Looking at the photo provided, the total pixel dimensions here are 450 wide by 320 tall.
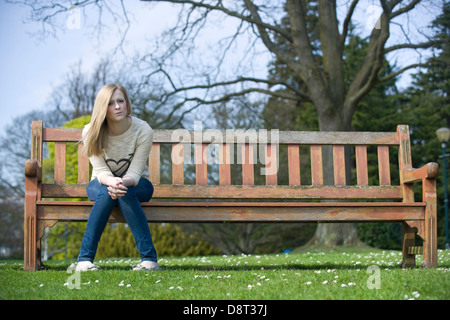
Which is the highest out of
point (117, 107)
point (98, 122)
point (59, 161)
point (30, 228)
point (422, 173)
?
point (117, 107)

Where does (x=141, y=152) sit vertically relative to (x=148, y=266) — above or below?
above

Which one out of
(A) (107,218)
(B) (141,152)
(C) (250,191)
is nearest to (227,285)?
(A) (107,218)

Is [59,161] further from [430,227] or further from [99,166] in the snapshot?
[430,227]

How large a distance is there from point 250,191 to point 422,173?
4.40ft

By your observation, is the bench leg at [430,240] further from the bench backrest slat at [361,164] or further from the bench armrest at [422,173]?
the bench backrest slat at [361,164]

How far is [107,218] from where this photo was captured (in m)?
3.32

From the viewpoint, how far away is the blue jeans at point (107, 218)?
3256 mm

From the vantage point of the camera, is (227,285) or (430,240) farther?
(430,240)

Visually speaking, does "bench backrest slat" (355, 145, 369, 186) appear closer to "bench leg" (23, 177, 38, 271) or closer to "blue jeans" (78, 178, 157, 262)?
"blue jeans" (78, 178, 157, 262)

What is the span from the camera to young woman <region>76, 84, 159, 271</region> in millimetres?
3262

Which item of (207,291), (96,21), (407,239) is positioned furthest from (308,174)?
(207,291)

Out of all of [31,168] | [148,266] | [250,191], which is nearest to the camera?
[148,266]

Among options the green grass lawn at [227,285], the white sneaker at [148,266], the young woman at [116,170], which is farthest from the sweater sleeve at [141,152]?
the green grass lawn at [227,285]

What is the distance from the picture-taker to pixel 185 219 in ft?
11.5
